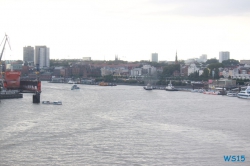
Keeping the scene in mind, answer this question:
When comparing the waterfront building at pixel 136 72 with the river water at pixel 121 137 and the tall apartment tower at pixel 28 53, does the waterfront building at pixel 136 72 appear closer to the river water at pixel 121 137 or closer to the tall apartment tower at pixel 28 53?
the tall apartment tower at pixel 28 53

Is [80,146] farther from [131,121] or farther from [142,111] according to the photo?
[142,111]

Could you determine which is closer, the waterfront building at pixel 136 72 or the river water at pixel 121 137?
the river water at pixel 121 137

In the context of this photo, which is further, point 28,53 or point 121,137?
point 28,53

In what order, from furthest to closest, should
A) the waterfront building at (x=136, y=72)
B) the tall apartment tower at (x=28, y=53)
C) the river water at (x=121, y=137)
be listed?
the tall apartment tower at (x=28, y=53)
the waterfront building at (x=136, y=72)
the river water at (x=121, y=137)

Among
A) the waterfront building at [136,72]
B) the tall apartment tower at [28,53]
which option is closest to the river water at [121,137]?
the waterfront building at [136,72]

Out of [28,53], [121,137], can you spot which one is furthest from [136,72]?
[121,137]

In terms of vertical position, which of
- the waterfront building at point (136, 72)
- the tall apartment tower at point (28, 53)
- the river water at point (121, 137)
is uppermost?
the tall apartment tower at point (28, 53)

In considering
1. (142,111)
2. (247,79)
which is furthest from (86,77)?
(142,111)

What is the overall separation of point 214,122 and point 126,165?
358 cm

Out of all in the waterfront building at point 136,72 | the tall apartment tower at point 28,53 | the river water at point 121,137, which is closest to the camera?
the river water at point 121,137

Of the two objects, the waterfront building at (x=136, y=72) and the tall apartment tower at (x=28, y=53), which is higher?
the tall apartment tower at (x=28, y=53)

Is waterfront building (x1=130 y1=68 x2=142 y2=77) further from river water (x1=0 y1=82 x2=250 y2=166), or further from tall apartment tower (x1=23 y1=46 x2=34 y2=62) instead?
river water (x1=0 y1=82 x2=250 y2=166)

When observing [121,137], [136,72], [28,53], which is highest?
[28,53]

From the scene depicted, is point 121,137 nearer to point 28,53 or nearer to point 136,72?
point 136,72
